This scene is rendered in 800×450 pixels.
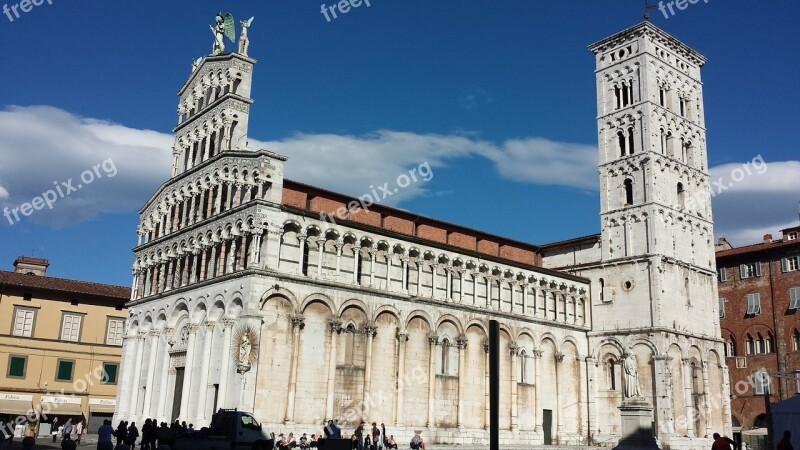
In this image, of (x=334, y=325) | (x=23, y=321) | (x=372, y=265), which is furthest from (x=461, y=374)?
(x=23, y=321)

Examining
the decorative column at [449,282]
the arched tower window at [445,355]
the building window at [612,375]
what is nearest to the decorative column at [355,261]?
the decorative column at [449,282]

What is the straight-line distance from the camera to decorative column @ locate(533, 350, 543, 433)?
43.0m

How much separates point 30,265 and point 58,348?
11.0m

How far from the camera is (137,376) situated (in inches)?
1577

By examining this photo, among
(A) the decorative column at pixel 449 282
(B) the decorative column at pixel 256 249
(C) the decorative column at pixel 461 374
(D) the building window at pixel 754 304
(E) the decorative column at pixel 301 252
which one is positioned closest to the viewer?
(B) the decorative column at pixel 256 249

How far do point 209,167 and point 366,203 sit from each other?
8497mm

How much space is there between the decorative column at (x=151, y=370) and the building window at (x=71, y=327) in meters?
13.1

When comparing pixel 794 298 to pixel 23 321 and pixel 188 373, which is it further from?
pixel 23 321

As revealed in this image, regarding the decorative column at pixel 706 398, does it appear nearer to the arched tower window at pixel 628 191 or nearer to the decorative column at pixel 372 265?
the arched tower window at pixel 628 191

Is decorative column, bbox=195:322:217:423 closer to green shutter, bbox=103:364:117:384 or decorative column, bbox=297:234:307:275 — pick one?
decorative column, bbox=297:234:307:275

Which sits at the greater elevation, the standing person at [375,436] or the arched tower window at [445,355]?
the arched tower window at [445,355]

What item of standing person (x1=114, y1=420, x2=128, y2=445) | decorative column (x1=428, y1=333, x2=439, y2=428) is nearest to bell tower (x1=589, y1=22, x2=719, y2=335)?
decorative column (x1=428, y1=333, x2=439, y2=428)

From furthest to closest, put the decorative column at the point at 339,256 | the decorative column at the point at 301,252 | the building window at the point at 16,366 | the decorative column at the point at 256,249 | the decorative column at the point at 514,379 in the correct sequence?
the building window at the point at 16,366
the decorative column at the point at 514,379
the decorative column at the point at 339,256
the decorative column at the point at 301,252
the decorative column at the point at 256,249

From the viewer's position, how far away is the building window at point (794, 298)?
4992 cm
